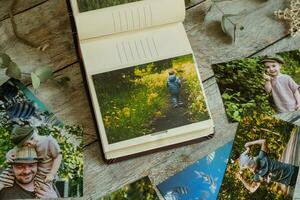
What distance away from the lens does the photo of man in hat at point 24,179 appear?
0.90 metres

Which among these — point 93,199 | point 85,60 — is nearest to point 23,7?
point 85,60

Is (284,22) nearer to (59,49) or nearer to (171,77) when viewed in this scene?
(171,77)

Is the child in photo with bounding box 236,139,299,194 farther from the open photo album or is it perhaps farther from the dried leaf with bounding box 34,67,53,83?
the dried leaf with bounding box 34,67,53,83

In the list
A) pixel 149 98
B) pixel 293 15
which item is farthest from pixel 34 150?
pixel 293 15

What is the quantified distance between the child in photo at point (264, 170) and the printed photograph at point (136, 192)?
0.49ft

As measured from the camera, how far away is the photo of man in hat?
904 millimetres

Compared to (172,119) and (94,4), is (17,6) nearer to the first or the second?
(94,4)

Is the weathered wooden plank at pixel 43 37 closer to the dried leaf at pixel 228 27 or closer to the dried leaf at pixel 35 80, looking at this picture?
the dried leaf at pixel 35 80

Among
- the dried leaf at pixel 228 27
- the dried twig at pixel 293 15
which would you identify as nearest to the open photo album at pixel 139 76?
the dried leaf at pixel 228 27

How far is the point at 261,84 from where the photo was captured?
1021 millimetres

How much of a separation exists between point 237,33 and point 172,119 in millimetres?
251

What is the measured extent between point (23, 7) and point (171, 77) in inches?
13.6

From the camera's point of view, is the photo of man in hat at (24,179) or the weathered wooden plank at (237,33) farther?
the weathered wooden plank at (237,33)

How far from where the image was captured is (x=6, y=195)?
0.90 m
